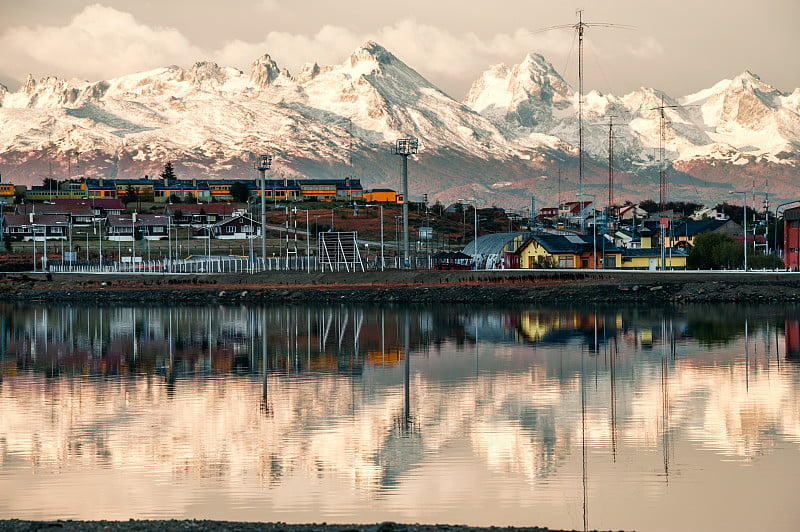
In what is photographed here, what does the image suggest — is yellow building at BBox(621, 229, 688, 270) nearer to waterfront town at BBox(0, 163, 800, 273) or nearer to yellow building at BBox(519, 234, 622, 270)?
waterfront town at BBox(0, 163, 800, 273)

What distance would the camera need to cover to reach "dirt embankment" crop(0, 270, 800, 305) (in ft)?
330

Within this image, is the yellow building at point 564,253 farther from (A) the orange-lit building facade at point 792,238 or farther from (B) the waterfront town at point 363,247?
(A) the orange-lit building facade at point 792,238

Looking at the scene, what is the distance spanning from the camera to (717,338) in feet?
217

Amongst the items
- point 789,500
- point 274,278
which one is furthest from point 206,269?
point 789,500

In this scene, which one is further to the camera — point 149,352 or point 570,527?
point 149,352

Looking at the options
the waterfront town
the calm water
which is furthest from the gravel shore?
the waterfront town

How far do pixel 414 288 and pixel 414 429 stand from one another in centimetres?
7357

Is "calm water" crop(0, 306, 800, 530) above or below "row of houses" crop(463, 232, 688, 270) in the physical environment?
below

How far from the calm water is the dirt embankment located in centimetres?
3087

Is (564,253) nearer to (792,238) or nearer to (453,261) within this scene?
(453,261)

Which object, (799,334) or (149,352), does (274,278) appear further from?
(799,334)

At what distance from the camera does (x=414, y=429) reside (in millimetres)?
37375

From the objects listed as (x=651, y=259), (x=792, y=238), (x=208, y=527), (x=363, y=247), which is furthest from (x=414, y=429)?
(x=363, y=247)

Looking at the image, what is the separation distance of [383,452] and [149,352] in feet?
108
